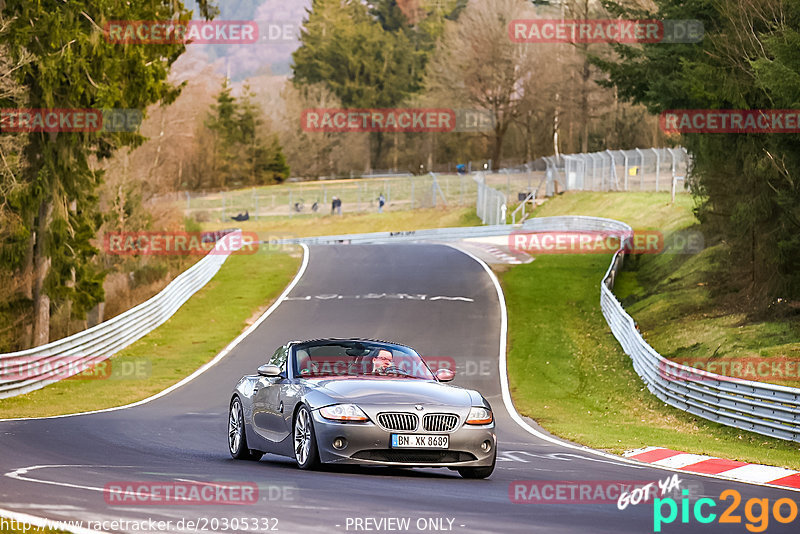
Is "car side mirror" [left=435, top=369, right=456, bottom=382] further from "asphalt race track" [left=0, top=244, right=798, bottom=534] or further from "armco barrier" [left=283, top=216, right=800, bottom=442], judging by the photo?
"armco barrier" [left=283, top=216, right=800, bottom=442]

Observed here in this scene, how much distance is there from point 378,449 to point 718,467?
4.97 metres

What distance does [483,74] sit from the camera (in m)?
104

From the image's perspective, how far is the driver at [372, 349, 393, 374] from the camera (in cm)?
1230

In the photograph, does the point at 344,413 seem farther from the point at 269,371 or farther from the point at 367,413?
the point at 269,371

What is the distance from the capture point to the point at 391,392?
11188mm

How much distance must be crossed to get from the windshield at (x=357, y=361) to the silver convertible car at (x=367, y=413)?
0.01 metres

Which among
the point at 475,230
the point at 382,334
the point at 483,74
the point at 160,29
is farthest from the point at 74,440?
the point at 483,74

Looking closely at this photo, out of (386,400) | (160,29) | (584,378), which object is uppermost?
(160,29)

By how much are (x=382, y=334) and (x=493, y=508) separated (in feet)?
77.5

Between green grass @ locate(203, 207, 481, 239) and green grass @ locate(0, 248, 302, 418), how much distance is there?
28884 millimetres

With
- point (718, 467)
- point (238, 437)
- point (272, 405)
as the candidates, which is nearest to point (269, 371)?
point (272, 405)

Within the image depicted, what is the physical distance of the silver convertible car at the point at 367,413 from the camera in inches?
421

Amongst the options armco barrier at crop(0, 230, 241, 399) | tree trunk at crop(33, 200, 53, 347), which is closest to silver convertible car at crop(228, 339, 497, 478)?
armco barrier at crop(0, 230, 241, 399)

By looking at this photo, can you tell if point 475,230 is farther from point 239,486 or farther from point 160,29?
point 239,486
